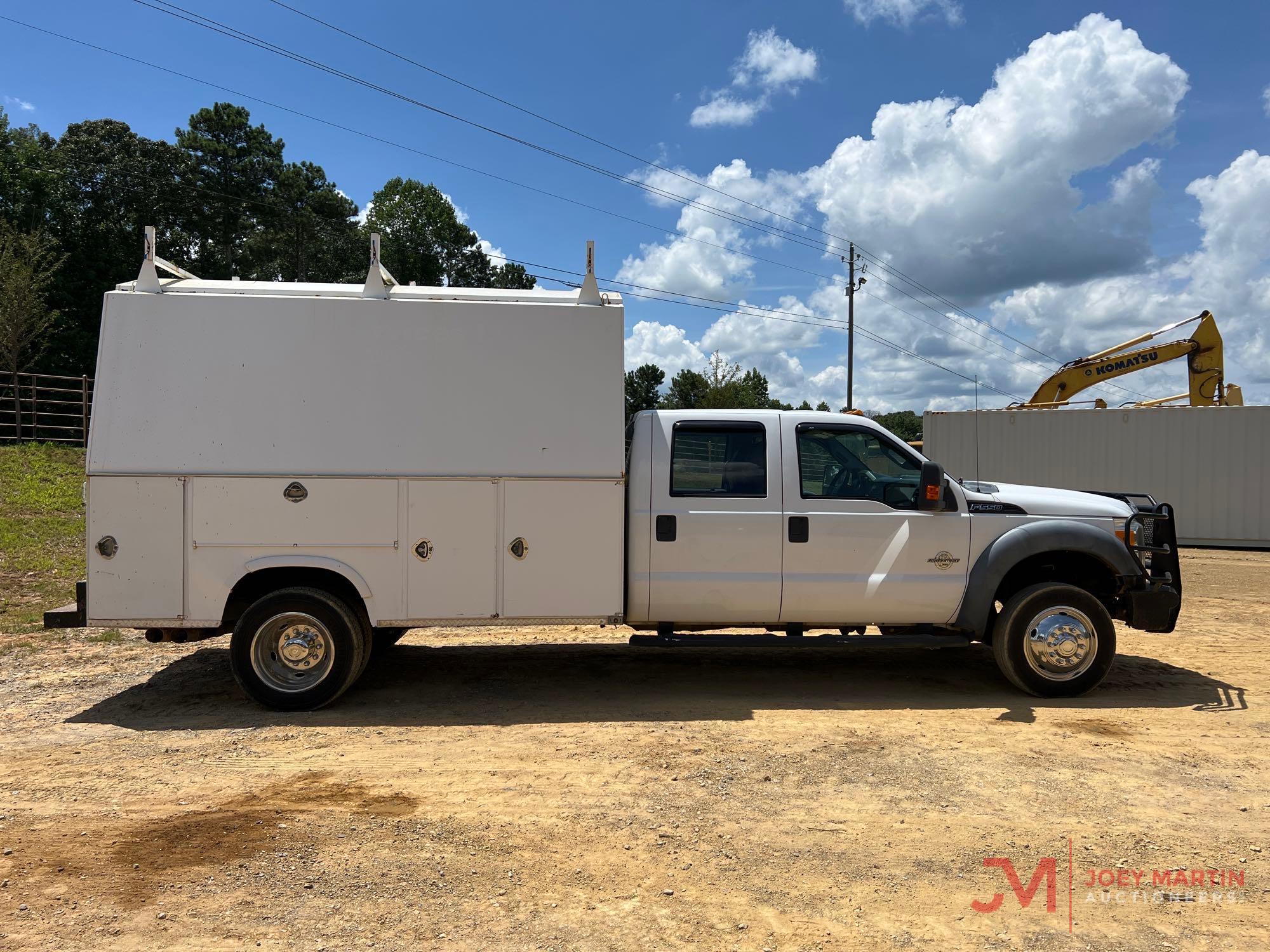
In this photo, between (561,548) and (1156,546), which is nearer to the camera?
(561,548)

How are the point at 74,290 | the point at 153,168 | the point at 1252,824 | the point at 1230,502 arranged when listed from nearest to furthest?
the point at 1252,824, the point at 1230,502, the point at 74,290, the point at 153,168

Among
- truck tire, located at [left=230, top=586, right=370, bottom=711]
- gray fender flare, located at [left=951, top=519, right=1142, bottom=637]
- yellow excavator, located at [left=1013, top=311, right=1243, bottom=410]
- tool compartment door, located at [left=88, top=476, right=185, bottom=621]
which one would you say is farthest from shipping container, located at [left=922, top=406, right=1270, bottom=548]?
tool compartment door, located at [left=88, top=476, right=185, bottom=621]

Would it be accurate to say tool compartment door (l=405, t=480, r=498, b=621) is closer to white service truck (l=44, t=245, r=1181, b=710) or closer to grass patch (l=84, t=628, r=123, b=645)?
white service truck (l=44, t=245, r=1181, b=710)

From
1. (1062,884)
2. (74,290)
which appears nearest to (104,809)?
(1062,884)

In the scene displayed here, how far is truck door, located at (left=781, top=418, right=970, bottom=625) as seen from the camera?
19.0ft

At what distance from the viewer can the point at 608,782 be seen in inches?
172

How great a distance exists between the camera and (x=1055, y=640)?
580 centimetres

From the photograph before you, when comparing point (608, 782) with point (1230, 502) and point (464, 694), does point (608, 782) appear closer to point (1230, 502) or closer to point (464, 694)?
point (464, 694)

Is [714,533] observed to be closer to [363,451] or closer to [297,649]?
[363,451]

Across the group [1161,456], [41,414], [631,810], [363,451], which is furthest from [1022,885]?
[41,414]

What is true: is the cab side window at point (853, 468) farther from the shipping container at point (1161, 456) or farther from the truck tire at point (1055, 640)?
the shipping container at point (1161, 456)

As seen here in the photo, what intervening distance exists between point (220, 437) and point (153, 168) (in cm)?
4621

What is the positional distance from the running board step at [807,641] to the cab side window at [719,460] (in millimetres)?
1060

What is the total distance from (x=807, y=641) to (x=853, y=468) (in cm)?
132
